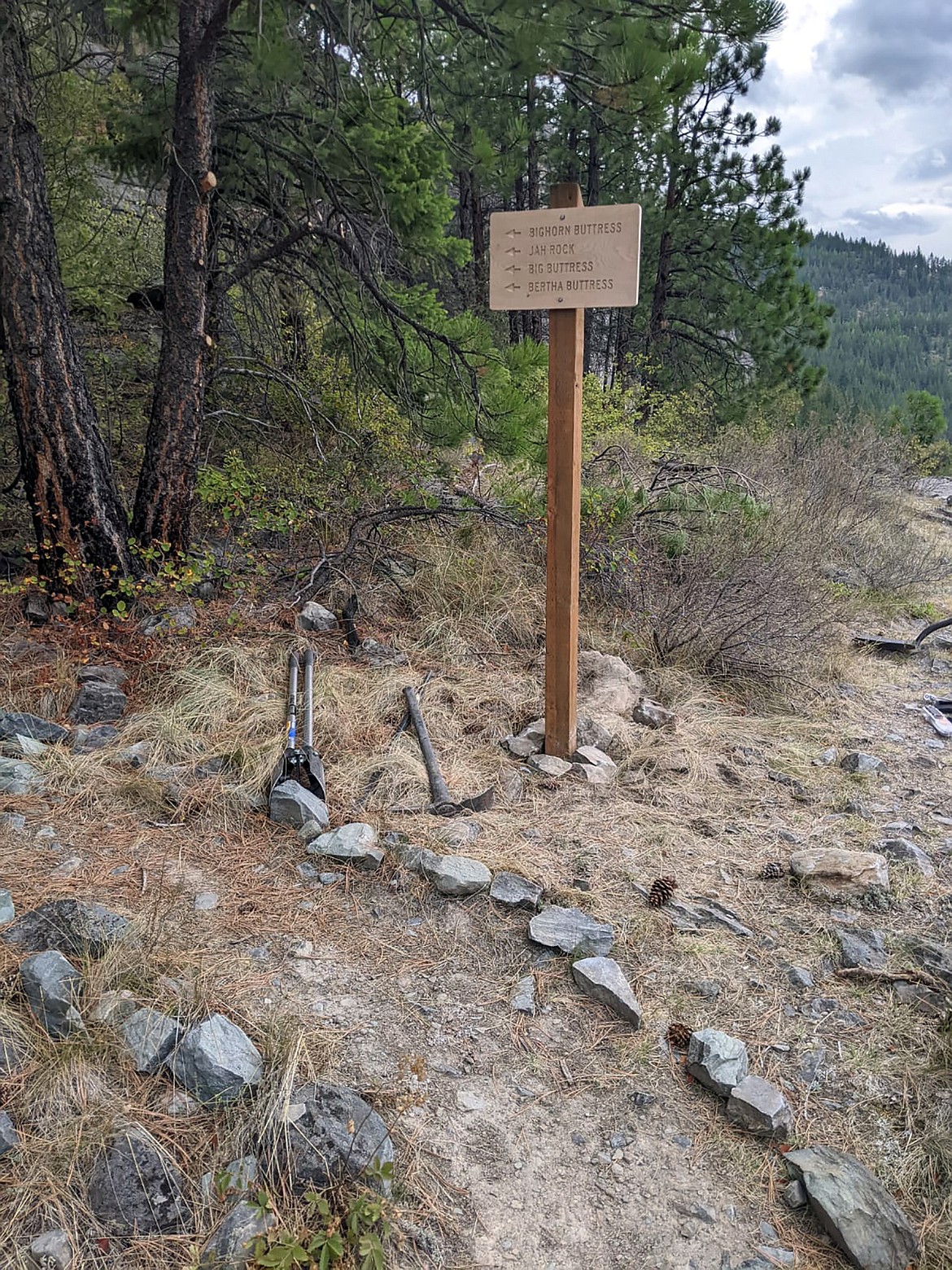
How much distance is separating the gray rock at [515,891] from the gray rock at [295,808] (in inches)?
30.0

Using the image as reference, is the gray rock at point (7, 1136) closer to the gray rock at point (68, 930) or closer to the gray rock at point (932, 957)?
the gray rock at point (68, 930)

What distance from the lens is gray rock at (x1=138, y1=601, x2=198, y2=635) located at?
173 inches

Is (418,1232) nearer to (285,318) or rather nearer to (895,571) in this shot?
(285,318)

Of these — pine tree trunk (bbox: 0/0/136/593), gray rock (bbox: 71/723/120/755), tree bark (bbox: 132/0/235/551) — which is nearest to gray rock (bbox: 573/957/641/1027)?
gray rock (bbox: 71/723/120/755)

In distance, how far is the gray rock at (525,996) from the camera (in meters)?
2.46

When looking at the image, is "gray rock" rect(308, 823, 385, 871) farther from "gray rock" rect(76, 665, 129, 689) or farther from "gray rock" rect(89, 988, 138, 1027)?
"gray rock" rect(76, 665, 129, 689)

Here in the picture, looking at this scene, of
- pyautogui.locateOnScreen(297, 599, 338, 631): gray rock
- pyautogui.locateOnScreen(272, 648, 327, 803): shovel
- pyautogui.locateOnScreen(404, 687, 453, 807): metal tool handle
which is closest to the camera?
pyautogui.locateOnScreen(272, 648, 327, 803): shovel

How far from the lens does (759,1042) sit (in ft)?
7.77

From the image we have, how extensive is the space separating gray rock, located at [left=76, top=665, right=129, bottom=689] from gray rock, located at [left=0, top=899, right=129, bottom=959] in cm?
179

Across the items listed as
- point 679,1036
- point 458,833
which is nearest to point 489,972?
point 679,1036

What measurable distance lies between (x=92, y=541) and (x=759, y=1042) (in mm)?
4118

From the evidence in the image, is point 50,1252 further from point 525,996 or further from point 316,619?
point 316,619

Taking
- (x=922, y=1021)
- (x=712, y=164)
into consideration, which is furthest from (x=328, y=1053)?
(x=712, y=164)

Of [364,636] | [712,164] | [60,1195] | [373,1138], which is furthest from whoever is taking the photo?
[712,164]
